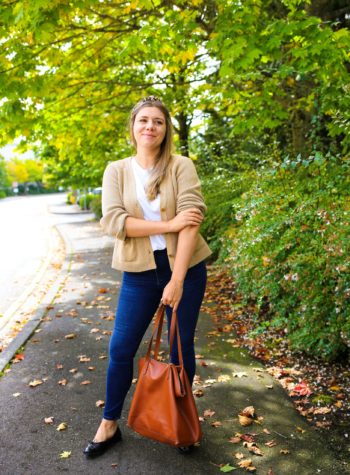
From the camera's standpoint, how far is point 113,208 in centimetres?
282

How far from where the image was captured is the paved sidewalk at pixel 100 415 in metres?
2.87

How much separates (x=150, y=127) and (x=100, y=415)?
2.08 m

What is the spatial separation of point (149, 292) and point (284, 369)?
1.92 m

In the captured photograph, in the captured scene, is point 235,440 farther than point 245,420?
No

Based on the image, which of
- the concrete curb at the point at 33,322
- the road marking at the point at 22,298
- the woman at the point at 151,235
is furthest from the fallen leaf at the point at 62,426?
the road marking at the point at 22,298

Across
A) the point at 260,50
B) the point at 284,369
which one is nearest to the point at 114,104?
the point at 260,50

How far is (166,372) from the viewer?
267 cm

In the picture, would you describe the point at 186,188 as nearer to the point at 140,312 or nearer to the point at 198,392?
the point at 140,312

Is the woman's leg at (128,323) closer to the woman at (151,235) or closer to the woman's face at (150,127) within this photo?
the woman at (151,235)

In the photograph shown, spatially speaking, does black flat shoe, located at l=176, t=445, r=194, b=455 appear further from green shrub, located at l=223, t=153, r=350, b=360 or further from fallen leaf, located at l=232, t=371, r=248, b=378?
green shrub, located at l=223, t=153, r=350, b=360

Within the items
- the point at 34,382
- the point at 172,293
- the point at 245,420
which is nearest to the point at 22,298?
the point at 34,382

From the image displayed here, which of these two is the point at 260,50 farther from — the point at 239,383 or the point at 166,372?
the point at 166,372

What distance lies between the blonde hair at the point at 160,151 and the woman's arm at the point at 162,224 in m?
0.18

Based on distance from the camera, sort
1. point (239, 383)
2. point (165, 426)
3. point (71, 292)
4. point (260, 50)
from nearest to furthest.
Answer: point (165, 426) < point (239, 383) < point (260, 50) < point (71, 292)
